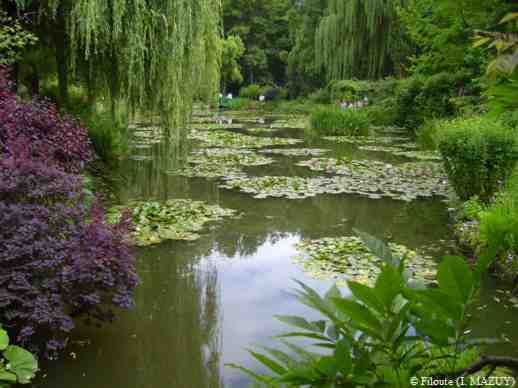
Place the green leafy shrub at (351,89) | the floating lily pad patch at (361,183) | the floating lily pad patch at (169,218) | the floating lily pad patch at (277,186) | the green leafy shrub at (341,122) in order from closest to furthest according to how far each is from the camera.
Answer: the floating lily pad patch at (169,218)
the floating lily pad patch at (277,186)
the floating lily pad patch at (361,183)
the green leafy shrub at (341,122)
the green leafy shrub at (351,89)

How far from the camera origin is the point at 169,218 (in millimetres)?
6477

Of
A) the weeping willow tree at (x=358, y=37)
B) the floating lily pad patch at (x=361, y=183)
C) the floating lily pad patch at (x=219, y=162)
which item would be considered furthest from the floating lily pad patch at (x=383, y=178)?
the weeping willow tree at (x=358, y=37)

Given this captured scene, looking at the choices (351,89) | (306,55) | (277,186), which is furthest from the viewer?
(306,55)

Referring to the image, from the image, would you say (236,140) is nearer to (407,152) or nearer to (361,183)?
(407,152)

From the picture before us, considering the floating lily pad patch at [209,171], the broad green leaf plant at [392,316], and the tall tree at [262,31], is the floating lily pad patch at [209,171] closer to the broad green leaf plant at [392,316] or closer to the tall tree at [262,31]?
the broad green leaf plant at [392,316]

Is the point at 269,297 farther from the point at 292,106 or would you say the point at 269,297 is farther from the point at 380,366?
the point at 292,106

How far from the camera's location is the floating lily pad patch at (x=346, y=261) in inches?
186

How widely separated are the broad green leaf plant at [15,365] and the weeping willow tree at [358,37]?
73.0 ft

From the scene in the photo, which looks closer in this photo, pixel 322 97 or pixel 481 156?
pixel 481 156

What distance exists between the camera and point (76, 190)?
3713mm

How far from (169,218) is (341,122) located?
1212 centimetres

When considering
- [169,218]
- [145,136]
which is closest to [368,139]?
[145,136]

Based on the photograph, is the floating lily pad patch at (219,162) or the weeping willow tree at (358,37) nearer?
the floating lily pad patch at (219,162)

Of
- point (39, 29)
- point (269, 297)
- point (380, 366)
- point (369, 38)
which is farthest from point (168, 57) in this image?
point (369, 38)
